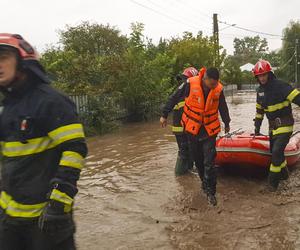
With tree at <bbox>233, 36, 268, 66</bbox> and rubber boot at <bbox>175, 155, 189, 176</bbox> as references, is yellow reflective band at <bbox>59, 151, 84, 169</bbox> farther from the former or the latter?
tree at <bbox>233, 36, 268, 66</bbox>

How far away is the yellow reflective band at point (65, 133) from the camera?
2.57 metres

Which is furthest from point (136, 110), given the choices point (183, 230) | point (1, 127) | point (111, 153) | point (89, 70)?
point (1, 127)

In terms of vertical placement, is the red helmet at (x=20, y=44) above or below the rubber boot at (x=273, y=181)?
above

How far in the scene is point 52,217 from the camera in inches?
97.4

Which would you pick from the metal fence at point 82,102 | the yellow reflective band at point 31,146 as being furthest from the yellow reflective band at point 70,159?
the metal fence at point 82,102

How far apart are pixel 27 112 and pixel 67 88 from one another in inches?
518

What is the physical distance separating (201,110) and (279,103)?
130 centimetres

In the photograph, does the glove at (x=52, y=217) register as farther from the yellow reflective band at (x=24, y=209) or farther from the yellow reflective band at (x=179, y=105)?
the yellow reflective band at (x=179, y=105)

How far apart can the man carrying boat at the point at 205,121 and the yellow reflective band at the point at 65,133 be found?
3.79m

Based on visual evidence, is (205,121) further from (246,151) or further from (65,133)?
(65,133)

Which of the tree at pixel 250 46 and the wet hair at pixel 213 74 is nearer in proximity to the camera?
the wet hair at pixel 213 74

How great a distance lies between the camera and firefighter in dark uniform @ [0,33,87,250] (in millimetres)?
2576

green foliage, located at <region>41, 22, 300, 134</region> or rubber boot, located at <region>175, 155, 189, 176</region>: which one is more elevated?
green foliage, located at <region>41, 22, 300, 134</region>

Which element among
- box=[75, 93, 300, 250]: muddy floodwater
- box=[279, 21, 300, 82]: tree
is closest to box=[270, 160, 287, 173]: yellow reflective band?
box=[75, 93, 300, 250]: muddy floodwater
